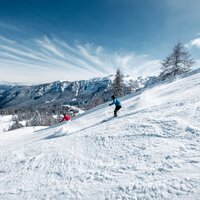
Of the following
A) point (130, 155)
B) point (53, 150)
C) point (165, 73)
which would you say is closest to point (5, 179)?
point (53, 150)

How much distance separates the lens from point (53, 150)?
28.2 ft

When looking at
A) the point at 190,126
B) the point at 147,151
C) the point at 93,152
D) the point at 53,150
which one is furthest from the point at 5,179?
the point at 190,126

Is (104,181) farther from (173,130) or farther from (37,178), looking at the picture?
(173,130)

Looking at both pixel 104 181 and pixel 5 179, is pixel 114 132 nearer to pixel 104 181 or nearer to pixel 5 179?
pixel 104 181

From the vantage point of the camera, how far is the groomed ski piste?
478cm

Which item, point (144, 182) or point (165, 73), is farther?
point (165, 73)

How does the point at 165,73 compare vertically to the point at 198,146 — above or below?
above

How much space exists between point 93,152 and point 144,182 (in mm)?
3073

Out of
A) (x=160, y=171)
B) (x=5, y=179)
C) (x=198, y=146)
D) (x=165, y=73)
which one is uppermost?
(x=165, y=73)

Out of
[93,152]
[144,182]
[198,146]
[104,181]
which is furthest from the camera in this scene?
[93,152]

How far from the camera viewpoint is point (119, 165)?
6137 millimetres

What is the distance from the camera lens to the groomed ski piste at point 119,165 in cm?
478

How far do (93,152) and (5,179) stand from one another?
380cm

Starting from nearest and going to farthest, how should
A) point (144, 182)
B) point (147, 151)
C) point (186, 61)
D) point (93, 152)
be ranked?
point (144, 182) < point (147, 151) < point (93, 152) < point (186, 61)
